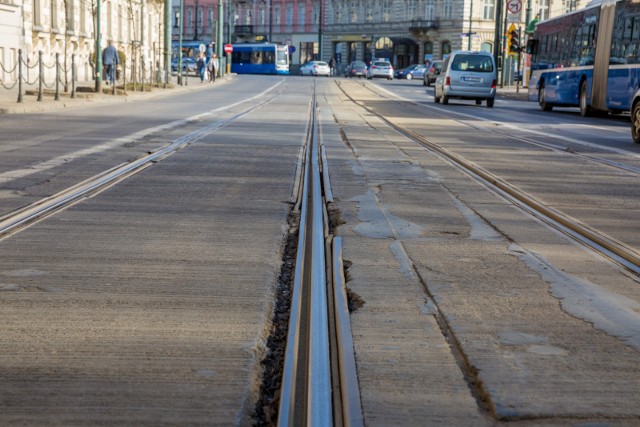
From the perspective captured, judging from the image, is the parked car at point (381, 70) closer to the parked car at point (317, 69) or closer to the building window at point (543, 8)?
the parked car at point (317, 69)

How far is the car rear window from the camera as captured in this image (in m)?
34.3

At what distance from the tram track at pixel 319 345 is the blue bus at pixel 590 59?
19.0m

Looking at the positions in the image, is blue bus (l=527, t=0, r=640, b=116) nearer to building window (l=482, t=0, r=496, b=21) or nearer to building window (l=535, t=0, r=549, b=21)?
building window (l=482, t=0, r=496, b=21)

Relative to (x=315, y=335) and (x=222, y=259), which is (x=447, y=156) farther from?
(x=315, y=335)

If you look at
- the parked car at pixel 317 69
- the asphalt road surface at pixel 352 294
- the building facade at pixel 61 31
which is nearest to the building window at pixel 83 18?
the building facade at pixel 61 31

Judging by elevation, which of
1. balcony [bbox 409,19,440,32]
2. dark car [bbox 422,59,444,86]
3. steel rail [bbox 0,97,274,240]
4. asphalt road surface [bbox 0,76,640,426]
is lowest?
dark car [bbox 422,59,444,86]

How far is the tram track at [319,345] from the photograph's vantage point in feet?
11.5

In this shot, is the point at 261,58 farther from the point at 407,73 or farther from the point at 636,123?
the point at 636,123

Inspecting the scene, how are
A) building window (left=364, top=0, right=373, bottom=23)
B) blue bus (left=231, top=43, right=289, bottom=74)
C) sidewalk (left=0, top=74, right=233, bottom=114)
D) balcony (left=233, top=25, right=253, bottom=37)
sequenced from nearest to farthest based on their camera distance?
sidewalk (left=0, top=74, right=233, bottom=114), blue bus (left=231, top=43, right=289, bottom=74), building window (left=364, top=0, right=373, bottom=23), balcony (left=233, top=25, right=253, bottom=37)

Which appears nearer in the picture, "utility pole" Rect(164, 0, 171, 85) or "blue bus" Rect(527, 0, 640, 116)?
"blue bus" Rect(527, 0, 640, 116)

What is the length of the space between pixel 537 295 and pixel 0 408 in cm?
295

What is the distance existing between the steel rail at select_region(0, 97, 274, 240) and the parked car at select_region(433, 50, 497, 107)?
2096 centimetres

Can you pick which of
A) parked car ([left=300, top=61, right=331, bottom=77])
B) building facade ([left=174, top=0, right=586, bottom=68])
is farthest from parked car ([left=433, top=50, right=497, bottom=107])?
parked car ([left=300, top=61, right=331, bottom=77])

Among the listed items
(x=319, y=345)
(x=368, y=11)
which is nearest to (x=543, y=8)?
(x=368, y=11)
